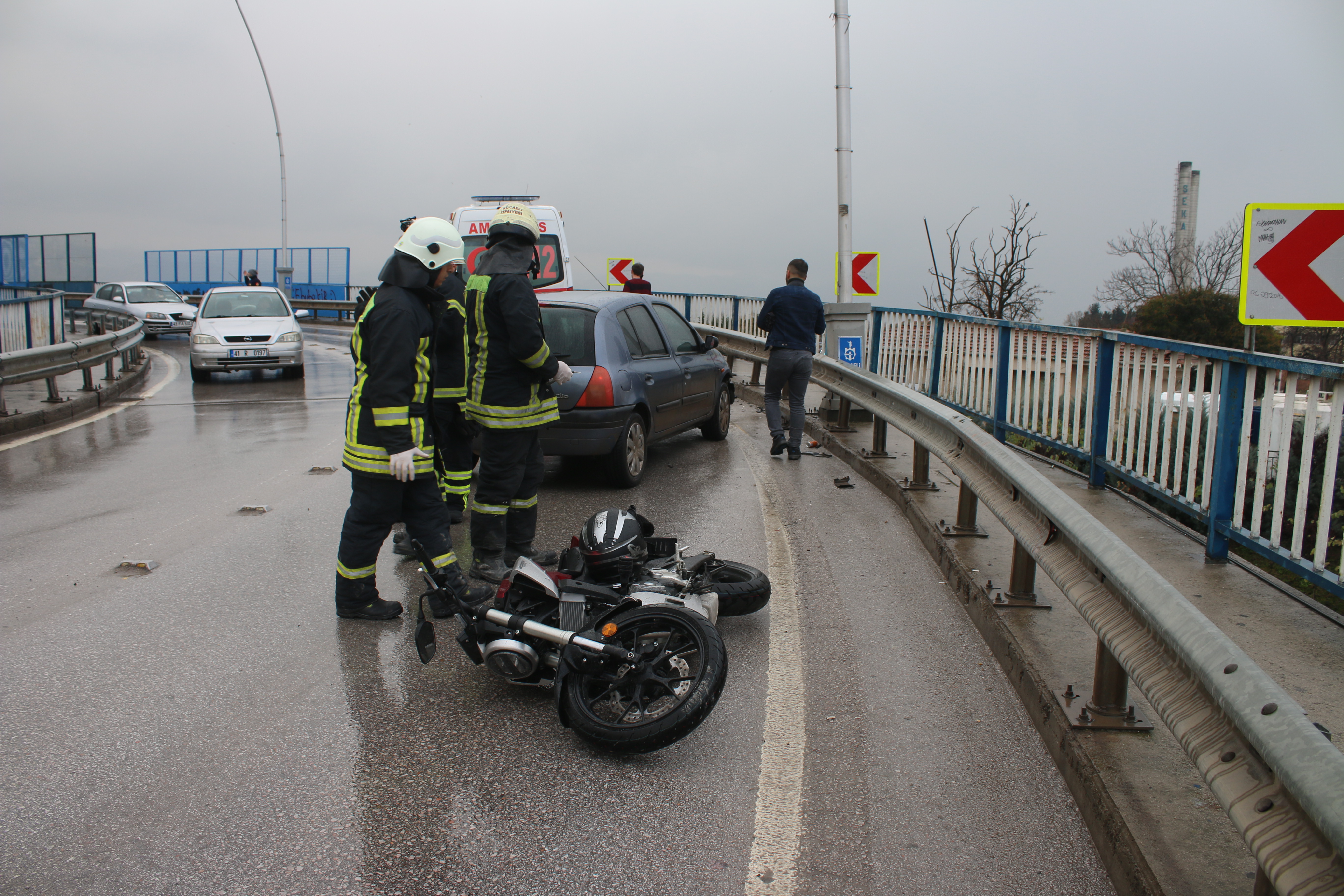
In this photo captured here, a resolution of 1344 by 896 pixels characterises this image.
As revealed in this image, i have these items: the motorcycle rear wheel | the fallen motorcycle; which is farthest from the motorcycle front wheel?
the motorcycle rear wheel

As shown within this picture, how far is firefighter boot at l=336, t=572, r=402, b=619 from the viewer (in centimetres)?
486

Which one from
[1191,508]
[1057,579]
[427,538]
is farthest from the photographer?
[1191,508]

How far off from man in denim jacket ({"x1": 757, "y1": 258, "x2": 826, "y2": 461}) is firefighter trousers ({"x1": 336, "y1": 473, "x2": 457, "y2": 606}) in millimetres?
5438

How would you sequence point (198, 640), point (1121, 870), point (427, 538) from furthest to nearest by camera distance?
point (427, 538) → point (198, 640) → point (1121, 870)

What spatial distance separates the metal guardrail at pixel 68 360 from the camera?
11.3 metres

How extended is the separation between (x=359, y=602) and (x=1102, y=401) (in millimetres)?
5203

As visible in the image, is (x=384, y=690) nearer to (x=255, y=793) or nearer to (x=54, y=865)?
(x=255, y=793)

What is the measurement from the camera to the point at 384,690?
4062mm

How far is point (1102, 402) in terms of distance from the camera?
23.2ft

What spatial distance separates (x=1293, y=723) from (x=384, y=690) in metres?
3.21

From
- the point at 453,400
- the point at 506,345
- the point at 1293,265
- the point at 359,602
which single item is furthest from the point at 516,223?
the point at 1293,265

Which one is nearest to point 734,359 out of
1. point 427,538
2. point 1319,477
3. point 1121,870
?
point 1319,477

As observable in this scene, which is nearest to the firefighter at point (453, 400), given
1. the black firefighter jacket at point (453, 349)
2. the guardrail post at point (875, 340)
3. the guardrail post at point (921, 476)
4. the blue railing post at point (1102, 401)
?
the black firefighter jacket at point (453, 349)

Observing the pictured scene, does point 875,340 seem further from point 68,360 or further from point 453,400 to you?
point 68,360
